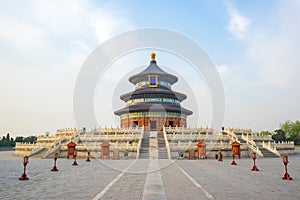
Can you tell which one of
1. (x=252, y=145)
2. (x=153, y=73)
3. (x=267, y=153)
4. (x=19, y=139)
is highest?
(x=153, y=73)

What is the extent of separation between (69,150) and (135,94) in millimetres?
21568

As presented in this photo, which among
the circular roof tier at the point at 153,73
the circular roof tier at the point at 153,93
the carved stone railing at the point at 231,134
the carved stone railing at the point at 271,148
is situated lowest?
the carved stone railing at the point at 271,148

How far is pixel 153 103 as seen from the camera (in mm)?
42906

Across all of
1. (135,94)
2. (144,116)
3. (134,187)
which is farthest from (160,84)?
(134,187)

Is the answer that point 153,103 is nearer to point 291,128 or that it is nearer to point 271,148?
point 271,148

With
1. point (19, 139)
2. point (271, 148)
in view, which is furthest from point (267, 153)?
point (19, 139)

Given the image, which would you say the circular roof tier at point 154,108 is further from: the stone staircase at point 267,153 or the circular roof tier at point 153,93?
the stone staircase at point 267,153

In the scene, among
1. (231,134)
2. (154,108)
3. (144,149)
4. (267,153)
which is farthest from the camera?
(154,108)

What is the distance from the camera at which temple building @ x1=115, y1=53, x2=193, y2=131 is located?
137 feet

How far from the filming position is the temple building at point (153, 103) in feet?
137

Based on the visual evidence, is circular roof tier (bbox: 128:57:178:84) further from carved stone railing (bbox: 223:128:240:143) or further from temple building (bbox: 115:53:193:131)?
carved stone railing (bbox: 223:128:240:143)

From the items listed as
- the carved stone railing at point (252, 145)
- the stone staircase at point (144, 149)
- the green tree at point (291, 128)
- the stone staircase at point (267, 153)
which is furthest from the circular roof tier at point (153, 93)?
the green tree at point (291, 128)

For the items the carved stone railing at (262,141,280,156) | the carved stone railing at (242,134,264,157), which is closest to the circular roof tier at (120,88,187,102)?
the carved stone railing at (242,134,264,157)

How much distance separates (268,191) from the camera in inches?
320
